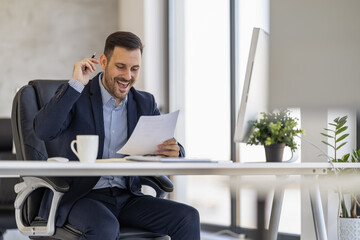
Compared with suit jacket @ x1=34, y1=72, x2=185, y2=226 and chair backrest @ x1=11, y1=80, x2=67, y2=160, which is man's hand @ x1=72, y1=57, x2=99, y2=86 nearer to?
suit jacket @ x1=34, y1=72, x2=185, y2=226

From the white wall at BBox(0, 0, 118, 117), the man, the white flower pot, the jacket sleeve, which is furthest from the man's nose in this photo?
the white wall at BBox(0, 0, 118, 117)

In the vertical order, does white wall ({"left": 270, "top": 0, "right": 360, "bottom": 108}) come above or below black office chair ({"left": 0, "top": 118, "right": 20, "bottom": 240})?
above

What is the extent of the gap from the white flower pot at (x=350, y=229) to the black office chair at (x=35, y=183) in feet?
3.31

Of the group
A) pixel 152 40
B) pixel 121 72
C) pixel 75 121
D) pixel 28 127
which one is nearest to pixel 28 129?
pixel 28 127

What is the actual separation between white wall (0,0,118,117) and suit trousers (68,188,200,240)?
320 cm

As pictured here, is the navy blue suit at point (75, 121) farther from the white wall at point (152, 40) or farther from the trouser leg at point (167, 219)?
the white wall at point (152, 40)

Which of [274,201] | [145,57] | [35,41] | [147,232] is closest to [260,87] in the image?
[274,201]

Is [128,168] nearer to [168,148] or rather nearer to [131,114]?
[168,148]

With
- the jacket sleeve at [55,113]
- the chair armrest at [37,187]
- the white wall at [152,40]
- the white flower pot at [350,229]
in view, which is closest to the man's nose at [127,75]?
the jacket sleeve at [55,113]

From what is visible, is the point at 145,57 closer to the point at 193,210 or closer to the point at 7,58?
the point at 7,58

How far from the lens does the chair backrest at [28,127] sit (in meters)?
1.90

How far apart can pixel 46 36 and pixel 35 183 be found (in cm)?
353

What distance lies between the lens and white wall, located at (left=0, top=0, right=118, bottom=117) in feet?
15.8

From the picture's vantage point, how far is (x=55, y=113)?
5.75 feet
